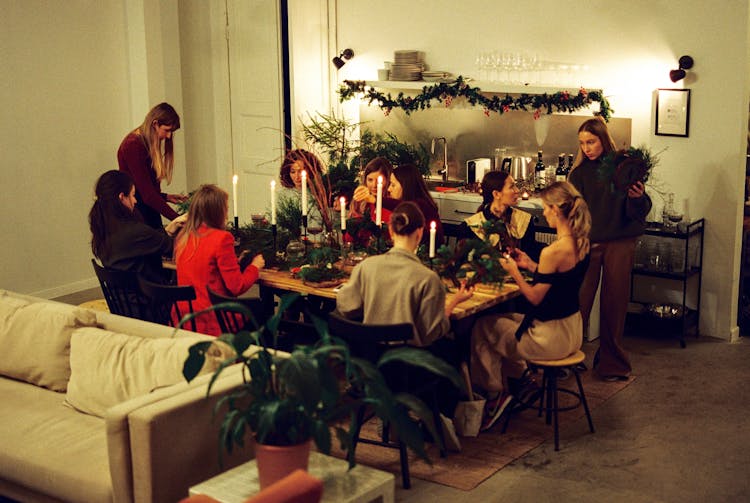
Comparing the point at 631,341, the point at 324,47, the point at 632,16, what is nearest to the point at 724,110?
the point at 632,16

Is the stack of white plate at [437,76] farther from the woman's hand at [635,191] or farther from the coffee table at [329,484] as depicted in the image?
the coffee table at [329,484]

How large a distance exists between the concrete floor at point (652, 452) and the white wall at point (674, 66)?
944mm

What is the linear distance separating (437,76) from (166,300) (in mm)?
3733

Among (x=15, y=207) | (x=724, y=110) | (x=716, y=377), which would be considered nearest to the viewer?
(x=716, y=377)

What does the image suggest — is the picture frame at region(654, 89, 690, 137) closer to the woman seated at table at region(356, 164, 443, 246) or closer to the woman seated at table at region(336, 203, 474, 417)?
the woman seated at table at region(356, 164, 443, 246)

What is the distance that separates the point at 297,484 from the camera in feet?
9.70

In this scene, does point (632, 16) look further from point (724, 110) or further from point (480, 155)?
point (480, 155)

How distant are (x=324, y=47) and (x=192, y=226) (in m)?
4.07

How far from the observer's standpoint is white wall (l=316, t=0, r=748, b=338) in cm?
684

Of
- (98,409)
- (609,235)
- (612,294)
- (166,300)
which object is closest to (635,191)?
(609,235)

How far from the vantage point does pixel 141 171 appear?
693 centimetres

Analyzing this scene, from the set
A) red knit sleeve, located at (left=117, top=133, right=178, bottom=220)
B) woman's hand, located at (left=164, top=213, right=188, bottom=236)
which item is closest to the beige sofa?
woman's hand, located at (left=164, top=213, right=188, bottom=236)

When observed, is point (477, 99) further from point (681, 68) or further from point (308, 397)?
point (308, 397)

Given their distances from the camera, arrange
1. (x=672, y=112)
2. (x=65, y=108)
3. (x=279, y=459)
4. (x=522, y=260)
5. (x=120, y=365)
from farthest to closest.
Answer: (x=65, y=108) → (x=672, y=112) → (x=522, y=260) → (x=120, y=365) → (x=279, y=459)
